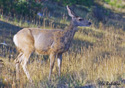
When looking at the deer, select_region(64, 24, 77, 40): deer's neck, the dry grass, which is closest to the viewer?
the dry grass

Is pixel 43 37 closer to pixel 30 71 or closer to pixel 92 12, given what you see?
pixel 30 71

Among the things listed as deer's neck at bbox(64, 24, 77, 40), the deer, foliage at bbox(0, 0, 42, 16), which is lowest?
the deer

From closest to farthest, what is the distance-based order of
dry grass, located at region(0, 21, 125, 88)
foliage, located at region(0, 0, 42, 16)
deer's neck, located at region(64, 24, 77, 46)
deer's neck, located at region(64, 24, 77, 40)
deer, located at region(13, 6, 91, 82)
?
dry grass, located at region(0, 21, 125, 88) → deer, located at region(13, 6, 91, 82) → deer's neck, located at region(64, 24, 77, 46) → deer's neck, located at region(64, 24, 77, 40) → foliage, located at region(0, 0, 42, 16)

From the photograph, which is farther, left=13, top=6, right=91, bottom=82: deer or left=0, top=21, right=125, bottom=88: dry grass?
left=13, top=6, right=91, bottom=82: deer

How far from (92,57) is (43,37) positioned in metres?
3.16

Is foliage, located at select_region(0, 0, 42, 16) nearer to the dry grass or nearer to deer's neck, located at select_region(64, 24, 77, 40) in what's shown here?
the dry grass

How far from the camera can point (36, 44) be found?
325 inches

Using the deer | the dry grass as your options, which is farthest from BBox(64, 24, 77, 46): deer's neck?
the dry grass

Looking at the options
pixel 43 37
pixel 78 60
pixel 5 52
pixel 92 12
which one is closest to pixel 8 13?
pixel 5 52

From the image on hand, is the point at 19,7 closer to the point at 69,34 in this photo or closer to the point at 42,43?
the point at 69,34

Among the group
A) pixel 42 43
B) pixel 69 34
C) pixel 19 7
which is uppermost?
pixel 19 7

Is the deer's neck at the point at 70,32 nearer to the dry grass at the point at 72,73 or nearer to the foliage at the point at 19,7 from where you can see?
the dry grass at the point at 72,73

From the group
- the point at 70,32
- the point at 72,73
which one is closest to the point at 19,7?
the point at 70,32

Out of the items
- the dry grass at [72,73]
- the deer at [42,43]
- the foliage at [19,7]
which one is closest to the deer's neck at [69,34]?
the deer at [42,43]
